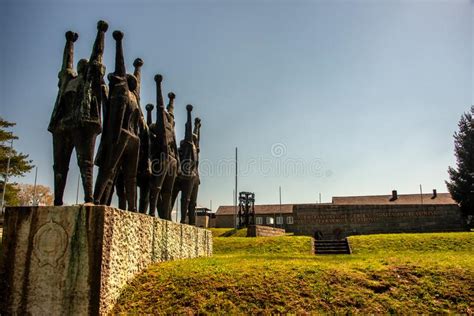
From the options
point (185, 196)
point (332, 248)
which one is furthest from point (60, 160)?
point (332, 248)

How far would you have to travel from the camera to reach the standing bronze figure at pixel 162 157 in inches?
383

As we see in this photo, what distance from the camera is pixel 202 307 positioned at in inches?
238

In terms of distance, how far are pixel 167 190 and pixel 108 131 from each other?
139 inches

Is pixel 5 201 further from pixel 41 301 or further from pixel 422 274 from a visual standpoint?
pixel 422 274

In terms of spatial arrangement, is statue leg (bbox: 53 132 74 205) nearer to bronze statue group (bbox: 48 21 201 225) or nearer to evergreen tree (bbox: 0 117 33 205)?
bronze statue group (bbox: 48 21 201 225)

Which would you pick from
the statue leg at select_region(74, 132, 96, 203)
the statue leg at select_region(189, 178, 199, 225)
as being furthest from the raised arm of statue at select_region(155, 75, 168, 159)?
the statue leg at select_region(74, 132, 96, 203)

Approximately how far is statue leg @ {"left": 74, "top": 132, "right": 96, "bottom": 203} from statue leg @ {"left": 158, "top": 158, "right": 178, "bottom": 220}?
148 inches

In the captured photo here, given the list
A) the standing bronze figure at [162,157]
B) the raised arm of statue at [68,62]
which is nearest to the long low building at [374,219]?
the standing bronze figure at [162,157]

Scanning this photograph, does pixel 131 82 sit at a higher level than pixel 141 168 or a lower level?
higher

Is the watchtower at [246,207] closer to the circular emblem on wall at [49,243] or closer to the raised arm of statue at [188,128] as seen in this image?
the raised arm of statue at [188,128]

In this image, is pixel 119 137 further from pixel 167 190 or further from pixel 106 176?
pixel 167 190

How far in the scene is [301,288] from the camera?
674 cm

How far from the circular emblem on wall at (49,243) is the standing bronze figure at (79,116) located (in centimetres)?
91

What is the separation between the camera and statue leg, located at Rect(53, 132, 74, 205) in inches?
267
